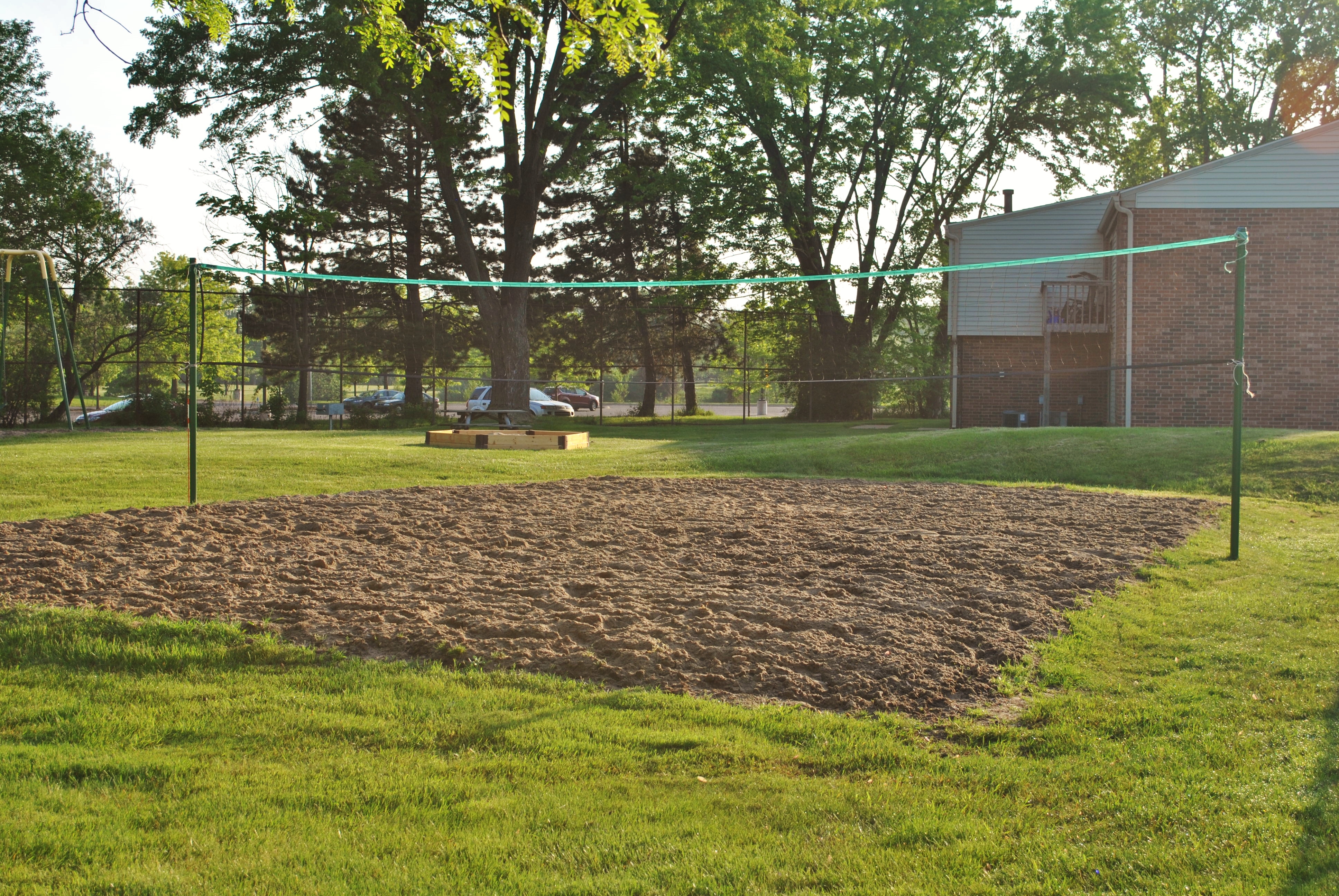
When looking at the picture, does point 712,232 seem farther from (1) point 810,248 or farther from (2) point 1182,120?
(2) point 1182,120

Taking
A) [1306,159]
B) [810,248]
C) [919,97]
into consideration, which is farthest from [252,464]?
[919,97]

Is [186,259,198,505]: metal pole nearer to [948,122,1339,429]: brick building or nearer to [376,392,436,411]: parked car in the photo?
[948,122,1339,429]: brick building

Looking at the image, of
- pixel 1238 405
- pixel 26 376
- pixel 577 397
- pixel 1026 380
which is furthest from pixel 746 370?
pixel 1238 405

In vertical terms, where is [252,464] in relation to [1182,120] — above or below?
below

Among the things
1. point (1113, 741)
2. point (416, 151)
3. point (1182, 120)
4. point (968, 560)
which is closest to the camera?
point (1113, 741)

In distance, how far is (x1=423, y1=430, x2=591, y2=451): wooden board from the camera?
14906mm

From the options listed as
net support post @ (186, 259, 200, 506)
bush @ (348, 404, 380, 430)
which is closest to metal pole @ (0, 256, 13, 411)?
net support post @ (186, 259, 200, 506)

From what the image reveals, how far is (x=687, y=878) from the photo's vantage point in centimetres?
241

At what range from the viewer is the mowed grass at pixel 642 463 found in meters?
9.97

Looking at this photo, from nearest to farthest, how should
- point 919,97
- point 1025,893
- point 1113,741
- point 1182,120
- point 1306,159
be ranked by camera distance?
point 1025,893 → point 1113,741 → point 1306,159 → point 919,97 → point 1182,120

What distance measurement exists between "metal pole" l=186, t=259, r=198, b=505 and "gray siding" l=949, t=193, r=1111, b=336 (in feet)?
56.7

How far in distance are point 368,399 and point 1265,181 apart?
20.2 m

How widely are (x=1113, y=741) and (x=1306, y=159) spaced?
18.6m

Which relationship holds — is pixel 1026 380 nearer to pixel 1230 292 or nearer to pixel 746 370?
pixel 1230 292
